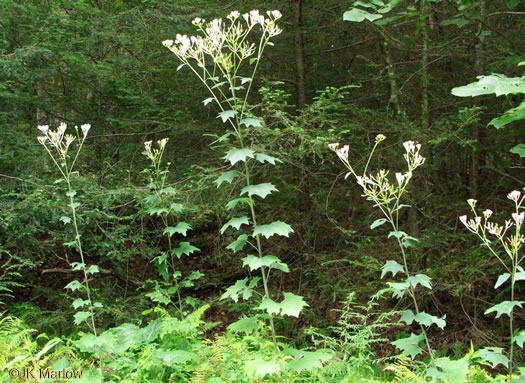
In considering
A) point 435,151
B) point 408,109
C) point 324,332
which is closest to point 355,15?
point 435,151

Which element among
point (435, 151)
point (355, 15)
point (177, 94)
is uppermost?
point (355, 15)

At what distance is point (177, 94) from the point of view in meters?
5.56

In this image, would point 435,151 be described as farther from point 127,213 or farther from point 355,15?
point 127,213

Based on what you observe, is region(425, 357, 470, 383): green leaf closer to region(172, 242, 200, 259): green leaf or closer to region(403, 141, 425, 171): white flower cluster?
region(403, 141, 425, 171): white flower cluster

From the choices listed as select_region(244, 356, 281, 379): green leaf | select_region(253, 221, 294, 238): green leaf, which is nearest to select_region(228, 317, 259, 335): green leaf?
select_region(244, 356, 281, 379): green leaf

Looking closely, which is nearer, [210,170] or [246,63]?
[210,170]

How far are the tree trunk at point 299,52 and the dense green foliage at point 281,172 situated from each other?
0.13 ft

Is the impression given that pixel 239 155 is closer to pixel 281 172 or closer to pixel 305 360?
pixel 305 360

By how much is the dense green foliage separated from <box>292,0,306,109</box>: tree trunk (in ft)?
0.13

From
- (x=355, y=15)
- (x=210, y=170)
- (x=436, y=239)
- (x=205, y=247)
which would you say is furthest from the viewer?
(x=205, y=247)

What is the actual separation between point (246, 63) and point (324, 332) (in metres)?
3.58

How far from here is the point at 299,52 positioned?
5.42 m

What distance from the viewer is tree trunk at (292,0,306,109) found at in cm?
530

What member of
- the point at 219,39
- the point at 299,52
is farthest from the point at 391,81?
the point at 219,39
